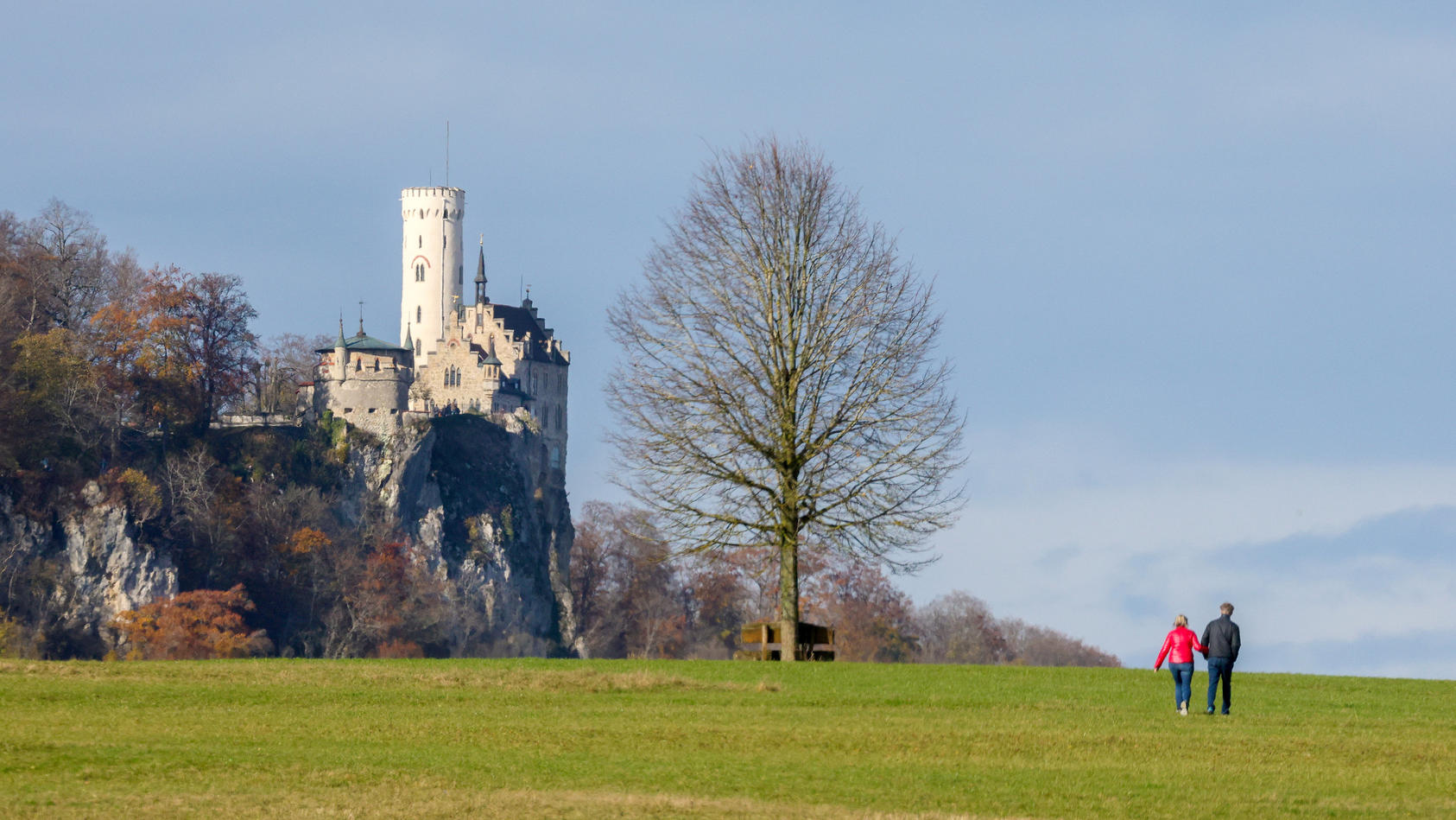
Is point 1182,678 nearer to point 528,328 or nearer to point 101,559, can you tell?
point 101,559

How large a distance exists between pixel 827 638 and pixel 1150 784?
1819 cm

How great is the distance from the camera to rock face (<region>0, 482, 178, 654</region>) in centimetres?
9725

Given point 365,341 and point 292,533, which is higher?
point 365,341

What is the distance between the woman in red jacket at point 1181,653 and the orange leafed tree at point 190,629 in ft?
245

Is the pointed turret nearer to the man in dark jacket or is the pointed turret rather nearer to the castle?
the castle

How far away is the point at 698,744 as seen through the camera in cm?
1955

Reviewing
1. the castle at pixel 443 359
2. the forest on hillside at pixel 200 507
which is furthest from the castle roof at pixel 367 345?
the forest on hillside at pixel 200 507

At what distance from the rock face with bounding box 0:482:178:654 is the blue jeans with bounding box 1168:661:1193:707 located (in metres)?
83.5

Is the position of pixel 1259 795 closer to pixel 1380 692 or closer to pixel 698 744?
pixel 698 744

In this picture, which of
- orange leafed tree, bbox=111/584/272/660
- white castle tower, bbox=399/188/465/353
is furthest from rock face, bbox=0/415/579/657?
white castle tower, bbox=399/188/465/353

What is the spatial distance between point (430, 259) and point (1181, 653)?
14087 centimetres

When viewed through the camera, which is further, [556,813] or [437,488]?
[437,488]

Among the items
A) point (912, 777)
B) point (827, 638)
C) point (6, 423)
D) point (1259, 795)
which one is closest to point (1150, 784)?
point (1259, 795)

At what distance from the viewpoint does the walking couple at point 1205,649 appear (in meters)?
23.2
